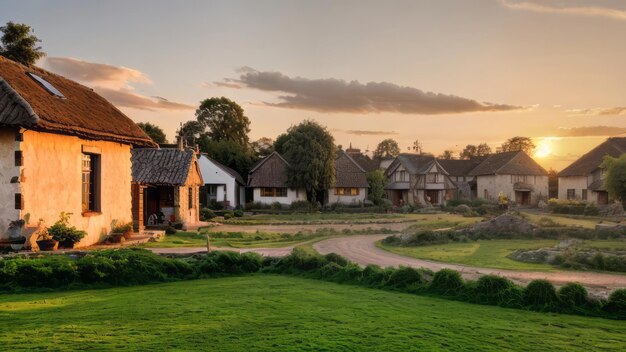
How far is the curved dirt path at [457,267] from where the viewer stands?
15422 mm

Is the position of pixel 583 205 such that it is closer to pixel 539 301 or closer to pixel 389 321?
pixel 539 301

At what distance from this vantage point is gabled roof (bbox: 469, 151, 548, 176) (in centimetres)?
7888

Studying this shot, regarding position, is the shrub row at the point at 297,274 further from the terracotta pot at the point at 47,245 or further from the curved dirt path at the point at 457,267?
the terracotta pot at the point at 47,245

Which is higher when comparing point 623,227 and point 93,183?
point 93,183

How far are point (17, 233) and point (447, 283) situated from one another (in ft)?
39.3

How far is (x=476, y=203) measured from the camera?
2616 inches

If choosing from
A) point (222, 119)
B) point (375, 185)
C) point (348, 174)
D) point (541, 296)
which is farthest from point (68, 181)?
point (222, 119)

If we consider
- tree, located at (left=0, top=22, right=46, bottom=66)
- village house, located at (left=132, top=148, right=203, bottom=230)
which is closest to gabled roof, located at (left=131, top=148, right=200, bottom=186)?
village house, located at (left=132, top=148, right=203, bottom=230)

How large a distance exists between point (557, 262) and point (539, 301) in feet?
37.5

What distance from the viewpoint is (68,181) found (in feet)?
56.0

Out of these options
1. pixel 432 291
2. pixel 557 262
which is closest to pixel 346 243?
pixel 557 262

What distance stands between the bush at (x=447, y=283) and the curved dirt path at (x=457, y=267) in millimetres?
2499

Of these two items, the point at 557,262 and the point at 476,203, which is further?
the point at 476,203

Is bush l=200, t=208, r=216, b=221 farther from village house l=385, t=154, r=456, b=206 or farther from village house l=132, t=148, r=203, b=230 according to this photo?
village house l=385, t=154, r=456, b=206
